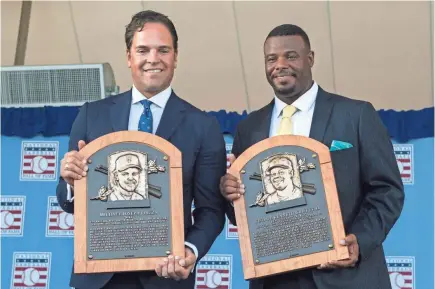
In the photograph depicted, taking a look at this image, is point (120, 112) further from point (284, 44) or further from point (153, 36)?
point (284, 44)

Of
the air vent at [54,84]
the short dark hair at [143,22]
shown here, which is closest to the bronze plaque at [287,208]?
the short dark hair at [143,22]

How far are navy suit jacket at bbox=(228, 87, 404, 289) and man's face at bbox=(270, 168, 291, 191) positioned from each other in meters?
0.20

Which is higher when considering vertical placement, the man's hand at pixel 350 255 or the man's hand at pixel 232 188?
the man's hand at pixel 232 188

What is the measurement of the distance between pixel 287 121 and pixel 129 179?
665 mm

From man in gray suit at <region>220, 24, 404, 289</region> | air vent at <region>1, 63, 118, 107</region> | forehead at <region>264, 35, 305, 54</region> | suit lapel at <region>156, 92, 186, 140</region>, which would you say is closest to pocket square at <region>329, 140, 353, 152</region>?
man in gray suit at <region>220, 24, 404, 289</region>

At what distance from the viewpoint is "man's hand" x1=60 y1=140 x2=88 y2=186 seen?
2.84 metres

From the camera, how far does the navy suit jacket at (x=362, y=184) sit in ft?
9.62

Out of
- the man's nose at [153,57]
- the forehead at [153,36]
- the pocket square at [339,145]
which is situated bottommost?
the pocket square at [339,145]

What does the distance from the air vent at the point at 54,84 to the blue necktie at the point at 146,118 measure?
2.51m

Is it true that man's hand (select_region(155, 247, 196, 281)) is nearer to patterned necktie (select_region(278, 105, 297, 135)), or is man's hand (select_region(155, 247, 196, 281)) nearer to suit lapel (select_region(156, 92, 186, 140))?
suit lapel (select_region(156, 92, 186, 140))

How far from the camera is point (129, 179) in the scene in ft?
9.41

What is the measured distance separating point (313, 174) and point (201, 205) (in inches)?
16.6

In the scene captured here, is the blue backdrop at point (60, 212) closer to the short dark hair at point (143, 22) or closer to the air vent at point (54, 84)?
the air vent at point (54, 84)

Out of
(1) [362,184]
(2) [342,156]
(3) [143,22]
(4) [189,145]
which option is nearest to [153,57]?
(3) [143,22]
